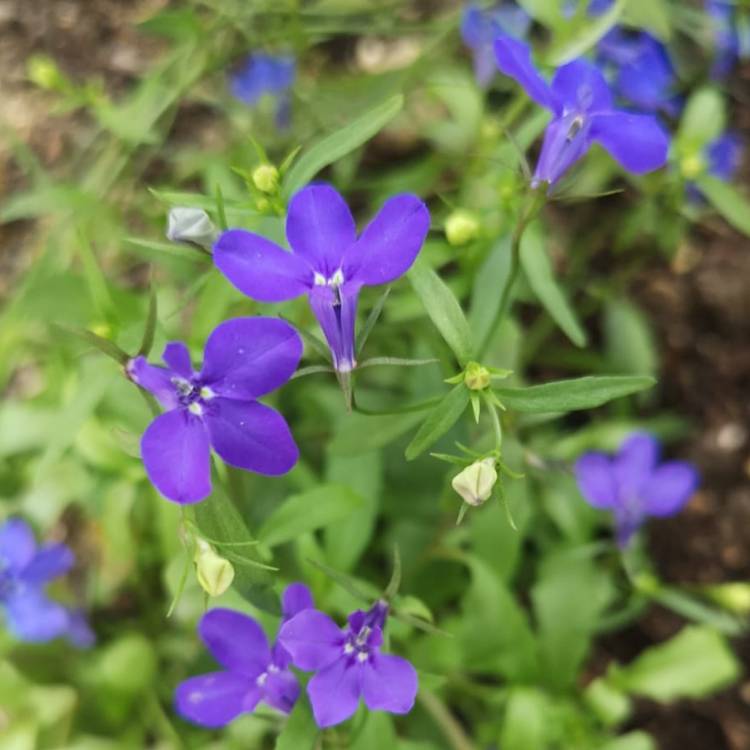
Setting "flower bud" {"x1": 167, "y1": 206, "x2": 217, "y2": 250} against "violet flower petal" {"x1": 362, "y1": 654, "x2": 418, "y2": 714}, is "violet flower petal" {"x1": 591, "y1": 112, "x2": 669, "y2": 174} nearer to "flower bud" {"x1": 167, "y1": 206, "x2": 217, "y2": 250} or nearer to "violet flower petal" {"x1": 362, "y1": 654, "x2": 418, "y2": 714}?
"flower bud" {"x1": 167, "y1": 206, "x2": 217, "y2": 250}

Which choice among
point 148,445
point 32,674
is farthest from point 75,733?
point 148,445

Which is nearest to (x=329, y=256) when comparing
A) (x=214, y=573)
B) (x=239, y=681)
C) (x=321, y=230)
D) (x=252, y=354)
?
(x=321, y=230)

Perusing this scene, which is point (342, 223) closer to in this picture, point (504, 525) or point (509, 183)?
point (509, 183)

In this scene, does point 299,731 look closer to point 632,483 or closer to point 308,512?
point 308,512

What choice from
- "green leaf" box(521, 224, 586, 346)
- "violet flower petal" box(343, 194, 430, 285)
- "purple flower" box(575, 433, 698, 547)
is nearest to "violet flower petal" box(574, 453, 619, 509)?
"purple flower" box(575, 433, 698, 547)

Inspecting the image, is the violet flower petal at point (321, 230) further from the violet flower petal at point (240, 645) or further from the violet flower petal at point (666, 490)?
the violet flower petal at point (666, 490)

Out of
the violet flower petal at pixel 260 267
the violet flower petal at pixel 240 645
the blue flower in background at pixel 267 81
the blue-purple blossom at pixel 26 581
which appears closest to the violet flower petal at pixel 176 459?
the violet flower petal at pixel 260 267

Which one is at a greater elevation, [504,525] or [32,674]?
[504,525]
